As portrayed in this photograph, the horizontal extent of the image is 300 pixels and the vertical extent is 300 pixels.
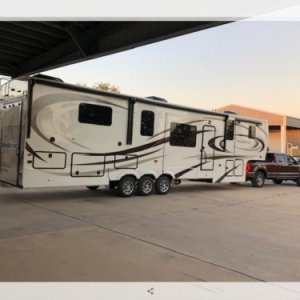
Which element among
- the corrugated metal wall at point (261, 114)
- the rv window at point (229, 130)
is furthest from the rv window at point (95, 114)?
the corrugated metal wall at point (261, 114)

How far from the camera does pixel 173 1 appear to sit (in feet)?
21.0

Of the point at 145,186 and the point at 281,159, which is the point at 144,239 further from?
the point at 281,159

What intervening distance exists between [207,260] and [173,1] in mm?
4122

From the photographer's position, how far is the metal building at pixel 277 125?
4434 cm

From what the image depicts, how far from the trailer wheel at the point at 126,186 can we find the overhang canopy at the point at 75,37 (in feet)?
12.6

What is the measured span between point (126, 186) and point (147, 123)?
2101 mm

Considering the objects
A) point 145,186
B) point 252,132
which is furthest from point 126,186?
point 252,132

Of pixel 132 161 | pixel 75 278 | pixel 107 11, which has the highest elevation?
pixel 107 11

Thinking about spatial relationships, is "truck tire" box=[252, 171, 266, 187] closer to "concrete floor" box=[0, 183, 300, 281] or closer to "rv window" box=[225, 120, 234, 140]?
"rv window" box=[225, 120, 234, 140]

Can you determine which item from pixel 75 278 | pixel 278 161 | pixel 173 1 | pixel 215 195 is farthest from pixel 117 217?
pixel 278 161

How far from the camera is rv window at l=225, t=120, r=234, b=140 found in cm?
1523

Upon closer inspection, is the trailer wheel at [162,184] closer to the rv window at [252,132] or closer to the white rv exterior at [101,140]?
the white rv exterior at [101,140]

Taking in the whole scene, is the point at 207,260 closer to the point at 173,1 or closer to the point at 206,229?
the point at 206,229

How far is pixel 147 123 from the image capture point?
12.4 m
